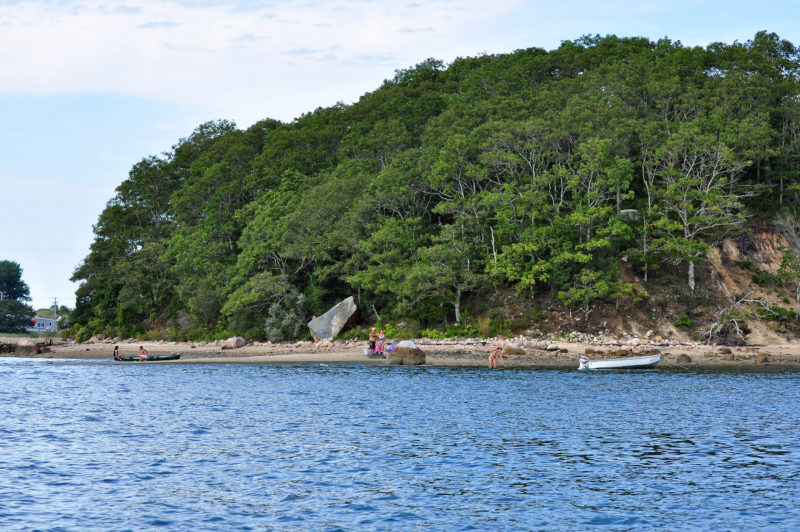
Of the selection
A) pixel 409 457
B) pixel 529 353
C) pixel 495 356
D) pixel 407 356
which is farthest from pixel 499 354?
pixel 409 457

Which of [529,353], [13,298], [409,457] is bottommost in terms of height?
[409,457]

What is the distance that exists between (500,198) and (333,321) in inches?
A: 766

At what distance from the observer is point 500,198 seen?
62.7 metres

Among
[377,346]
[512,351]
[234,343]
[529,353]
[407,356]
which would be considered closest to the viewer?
[407,356]

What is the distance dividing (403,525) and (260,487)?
4830 millimetres

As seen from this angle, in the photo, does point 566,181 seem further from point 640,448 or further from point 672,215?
point 640,448

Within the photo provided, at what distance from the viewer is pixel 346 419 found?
2892cm

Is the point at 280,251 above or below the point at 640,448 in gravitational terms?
above

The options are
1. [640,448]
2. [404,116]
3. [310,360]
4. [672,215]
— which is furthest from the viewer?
[404,116]

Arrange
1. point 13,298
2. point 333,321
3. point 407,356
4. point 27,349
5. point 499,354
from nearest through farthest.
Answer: point 499,354, point 407,356, point 333,321, point 27,349, point 13,298

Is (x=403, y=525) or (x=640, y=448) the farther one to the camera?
(x=640, y=448)

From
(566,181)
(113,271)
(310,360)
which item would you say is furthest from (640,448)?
(113,271)

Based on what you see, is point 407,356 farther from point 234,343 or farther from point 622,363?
point 234,343

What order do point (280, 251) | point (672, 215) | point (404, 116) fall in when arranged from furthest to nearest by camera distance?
point (404, 116) → point (280, 251) → point (672, 215)
